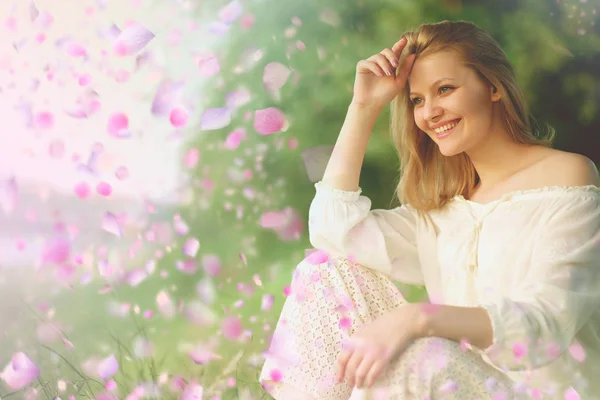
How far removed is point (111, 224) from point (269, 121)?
59cm

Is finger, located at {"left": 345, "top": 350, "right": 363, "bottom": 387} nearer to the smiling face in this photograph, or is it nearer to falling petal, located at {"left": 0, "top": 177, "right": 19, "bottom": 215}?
the smiling face

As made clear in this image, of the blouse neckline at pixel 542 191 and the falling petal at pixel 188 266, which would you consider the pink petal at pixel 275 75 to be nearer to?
the falling petal at pixel 188 266

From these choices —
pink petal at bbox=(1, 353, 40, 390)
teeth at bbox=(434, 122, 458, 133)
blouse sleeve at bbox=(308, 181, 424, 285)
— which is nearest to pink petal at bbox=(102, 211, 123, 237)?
pink petal at bbox=(1, 353, 40, 390)

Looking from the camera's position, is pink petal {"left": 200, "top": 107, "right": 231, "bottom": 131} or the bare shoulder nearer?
the bare shoulder

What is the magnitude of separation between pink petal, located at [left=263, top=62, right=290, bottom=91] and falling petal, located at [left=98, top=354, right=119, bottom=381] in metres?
0.95

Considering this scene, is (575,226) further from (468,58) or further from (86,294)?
(86,294)

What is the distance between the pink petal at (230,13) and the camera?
7.84ft

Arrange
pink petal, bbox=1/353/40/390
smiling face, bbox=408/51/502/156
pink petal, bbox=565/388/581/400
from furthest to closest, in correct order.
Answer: pink petal, bbox=1/353/40/390 → smiling face, bbox=408/51/502/156 → pink petal, bbox=565/388/581/400

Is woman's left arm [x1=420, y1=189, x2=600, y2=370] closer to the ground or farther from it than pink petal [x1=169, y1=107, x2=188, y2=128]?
farther from it

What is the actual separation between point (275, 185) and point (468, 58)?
2.97ft

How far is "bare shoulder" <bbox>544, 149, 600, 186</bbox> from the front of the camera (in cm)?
152

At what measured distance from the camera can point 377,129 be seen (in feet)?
7.60

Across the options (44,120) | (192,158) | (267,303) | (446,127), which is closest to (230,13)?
(192,158)

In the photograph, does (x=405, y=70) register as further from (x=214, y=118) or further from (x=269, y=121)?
(x=214, y=118)
